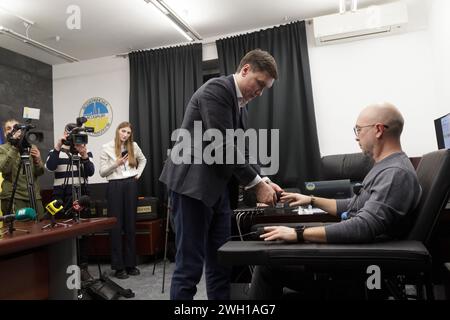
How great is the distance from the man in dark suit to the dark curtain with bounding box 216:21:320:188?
2.35 meters

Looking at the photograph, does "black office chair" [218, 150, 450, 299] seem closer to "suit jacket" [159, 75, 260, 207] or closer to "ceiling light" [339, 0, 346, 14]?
"suit jacket" [159, 75, 260, 207]

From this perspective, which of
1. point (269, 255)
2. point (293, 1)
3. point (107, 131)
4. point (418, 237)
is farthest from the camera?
point (107, 131)

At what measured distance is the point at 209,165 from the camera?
1469mm

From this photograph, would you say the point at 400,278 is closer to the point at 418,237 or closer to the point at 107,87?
the point at 418,237

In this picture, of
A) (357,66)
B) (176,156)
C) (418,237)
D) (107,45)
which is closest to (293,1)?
(357,66)

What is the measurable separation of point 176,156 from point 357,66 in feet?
10.2

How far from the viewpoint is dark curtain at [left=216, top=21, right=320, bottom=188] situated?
385cm

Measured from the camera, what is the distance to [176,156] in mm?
1541

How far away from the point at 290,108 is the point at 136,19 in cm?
204

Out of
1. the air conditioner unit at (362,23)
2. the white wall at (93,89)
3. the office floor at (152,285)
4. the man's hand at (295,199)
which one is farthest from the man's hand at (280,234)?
the white wall at (93,89)

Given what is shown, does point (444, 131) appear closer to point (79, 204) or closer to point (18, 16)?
point (79, 204)

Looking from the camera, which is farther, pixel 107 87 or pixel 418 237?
pixel 107 87

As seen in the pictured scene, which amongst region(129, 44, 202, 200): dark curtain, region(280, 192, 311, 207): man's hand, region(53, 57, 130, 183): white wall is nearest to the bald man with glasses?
region(280, 192, 311, 207): man's hand

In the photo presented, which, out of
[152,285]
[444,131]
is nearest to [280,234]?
[152,285]
